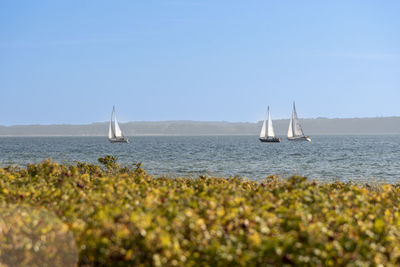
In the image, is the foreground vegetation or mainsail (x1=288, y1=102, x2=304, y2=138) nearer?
the foreground vegetation

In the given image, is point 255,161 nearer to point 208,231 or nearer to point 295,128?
point 208,231

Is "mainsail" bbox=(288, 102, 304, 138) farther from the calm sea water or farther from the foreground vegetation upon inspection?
the foreground vegetation

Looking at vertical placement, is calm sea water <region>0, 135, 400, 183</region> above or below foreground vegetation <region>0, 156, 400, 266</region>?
below

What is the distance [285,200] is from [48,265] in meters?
4.67

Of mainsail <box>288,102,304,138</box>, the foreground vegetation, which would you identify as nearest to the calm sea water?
the foreground vegetation

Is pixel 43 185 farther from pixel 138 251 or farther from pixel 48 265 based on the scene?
pixel 138 251

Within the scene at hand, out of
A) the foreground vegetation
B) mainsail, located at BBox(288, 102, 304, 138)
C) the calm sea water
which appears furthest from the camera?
mainsail, located at BBox(288, 102, 304, 138)

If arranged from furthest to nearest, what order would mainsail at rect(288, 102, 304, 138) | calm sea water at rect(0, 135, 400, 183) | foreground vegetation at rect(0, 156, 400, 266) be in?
mainsail at rect(288, 102, 304, 138), calm sea water at rect(0, 135, 400, 183), foreground vegetation at rect(0, 156, 400, 266)

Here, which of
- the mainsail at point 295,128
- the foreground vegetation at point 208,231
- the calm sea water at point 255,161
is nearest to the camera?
the foreground vegetation at point 208,231

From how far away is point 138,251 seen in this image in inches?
234

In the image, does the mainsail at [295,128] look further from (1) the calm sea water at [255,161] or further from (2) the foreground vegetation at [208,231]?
(2) the foreground vegetation at [208,231]

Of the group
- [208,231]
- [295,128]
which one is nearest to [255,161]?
[208,231]

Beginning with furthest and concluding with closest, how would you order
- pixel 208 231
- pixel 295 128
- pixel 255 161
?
pixel 295 128 < pixel 255 161 < pixel 208 231

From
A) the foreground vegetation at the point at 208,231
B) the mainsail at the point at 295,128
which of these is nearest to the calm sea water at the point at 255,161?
the foreground vegetation at the point at 208,231
